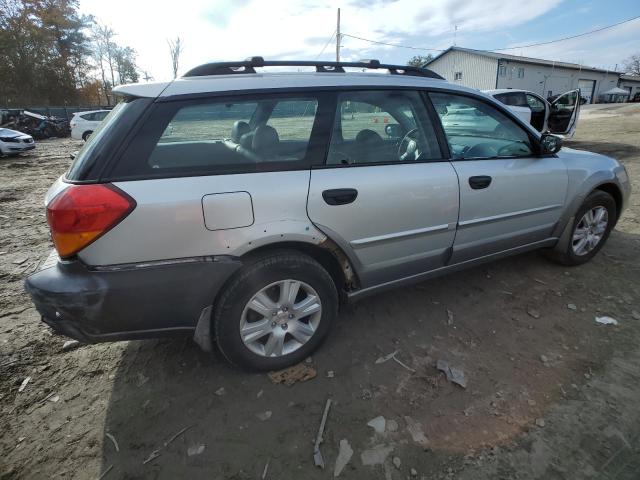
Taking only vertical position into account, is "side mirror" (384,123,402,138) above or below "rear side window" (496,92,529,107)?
below

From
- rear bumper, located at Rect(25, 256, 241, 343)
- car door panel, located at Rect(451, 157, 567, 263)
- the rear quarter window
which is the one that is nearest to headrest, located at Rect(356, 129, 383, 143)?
car door panel, located at Rect(451, 157, 567, 263)

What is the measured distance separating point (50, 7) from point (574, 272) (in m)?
49.0

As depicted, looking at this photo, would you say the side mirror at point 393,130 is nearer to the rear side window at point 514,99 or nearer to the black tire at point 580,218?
the black tire at point 580,218

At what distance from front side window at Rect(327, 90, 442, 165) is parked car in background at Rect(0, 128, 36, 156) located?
15052 millimetres

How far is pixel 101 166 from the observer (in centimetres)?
186

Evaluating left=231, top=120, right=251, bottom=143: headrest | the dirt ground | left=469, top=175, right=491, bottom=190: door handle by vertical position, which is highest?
left=231, top=120, right=251, bottom=143: headrest

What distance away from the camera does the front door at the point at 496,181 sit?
109 inches

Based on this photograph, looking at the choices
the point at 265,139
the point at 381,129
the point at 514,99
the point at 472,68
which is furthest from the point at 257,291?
the point at 472,68

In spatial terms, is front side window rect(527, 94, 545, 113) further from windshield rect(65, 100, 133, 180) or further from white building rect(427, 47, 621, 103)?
white building rect(427, 47, 621, 103)

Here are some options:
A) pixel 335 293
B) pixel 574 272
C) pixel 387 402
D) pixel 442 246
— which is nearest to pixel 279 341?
pixel 335 293

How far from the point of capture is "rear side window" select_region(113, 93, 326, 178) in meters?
1.93

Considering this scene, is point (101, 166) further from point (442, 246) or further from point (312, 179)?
point (442, 246)

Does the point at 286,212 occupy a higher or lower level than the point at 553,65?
lower

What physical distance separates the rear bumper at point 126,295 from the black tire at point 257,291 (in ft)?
0.29
